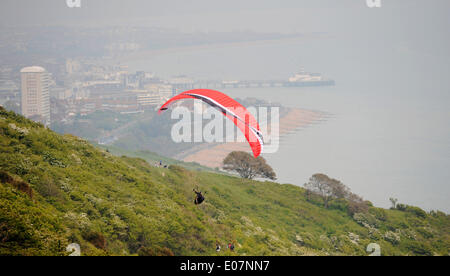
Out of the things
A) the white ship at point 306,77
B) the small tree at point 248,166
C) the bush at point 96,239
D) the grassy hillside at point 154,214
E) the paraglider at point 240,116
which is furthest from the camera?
the white ship at point 306,77

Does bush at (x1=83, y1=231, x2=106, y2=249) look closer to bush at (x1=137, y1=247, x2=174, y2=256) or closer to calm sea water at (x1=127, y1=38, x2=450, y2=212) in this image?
bush at (x1=137, y1=247, x2=174, y2=256)

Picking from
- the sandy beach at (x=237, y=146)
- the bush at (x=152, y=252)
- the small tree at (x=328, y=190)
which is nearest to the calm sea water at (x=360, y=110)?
the sandy beach at (x=237, y=146)

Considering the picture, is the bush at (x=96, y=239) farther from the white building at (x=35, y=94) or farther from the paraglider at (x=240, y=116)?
the white building at (x=35, y=94)

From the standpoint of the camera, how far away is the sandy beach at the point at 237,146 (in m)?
75.9

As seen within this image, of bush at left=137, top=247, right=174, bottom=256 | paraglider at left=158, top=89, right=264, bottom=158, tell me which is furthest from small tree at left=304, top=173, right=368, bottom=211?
bush at left=137, top=247, right=174, bottom=256

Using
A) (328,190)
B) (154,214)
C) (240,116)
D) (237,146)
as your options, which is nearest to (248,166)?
(328,190)

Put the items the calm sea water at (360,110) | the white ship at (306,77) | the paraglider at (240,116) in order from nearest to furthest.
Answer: the paraglider at (240,116)
the calm sea water at (360,110)
the white ship at (306,77)

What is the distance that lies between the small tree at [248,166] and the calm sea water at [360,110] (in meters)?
33.4

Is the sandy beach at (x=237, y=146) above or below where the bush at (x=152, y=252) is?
below

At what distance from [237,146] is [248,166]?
5866 cm

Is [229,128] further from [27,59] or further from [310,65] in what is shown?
[310,65]

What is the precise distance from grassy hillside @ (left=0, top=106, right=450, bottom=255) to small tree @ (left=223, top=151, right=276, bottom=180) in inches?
54.4
